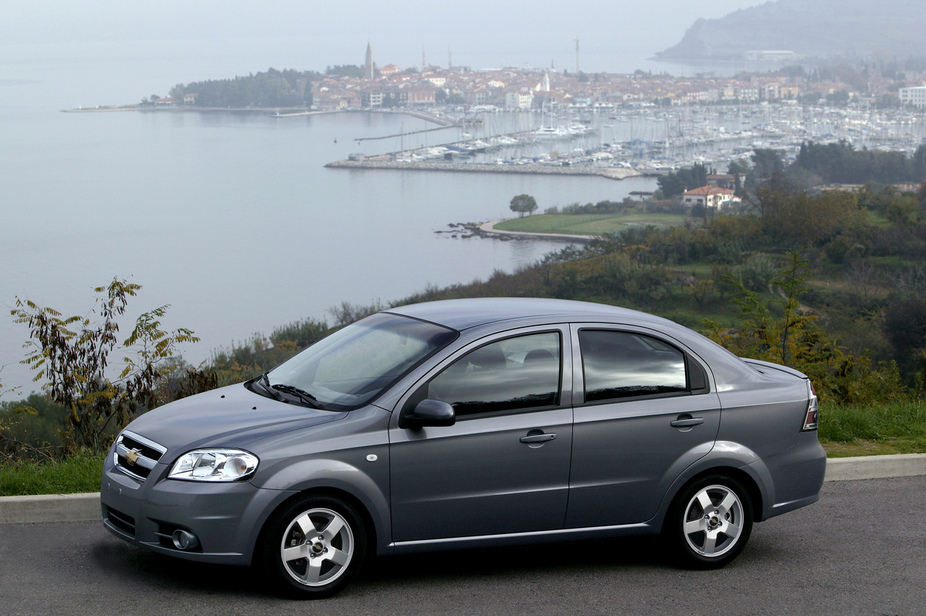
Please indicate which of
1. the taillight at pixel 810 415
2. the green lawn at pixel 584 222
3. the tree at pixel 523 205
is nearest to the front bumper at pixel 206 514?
the taillight at pixel 810 415

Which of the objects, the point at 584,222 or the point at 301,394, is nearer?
the point at 301,394

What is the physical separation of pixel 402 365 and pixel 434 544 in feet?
2.80

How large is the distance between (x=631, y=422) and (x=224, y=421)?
6.47 feet

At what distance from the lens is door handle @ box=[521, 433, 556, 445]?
4523 mm

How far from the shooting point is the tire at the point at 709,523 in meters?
4.89

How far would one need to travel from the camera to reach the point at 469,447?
14.5 feet

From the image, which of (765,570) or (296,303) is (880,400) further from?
(296,303)

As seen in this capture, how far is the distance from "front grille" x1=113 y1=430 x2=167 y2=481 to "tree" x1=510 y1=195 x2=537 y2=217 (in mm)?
127633

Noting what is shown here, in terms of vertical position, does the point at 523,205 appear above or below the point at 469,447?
below

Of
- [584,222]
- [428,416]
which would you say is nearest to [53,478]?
[428,416]

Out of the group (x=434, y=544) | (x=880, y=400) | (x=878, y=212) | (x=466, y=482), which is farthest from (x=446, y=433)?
(x=878, y=212)

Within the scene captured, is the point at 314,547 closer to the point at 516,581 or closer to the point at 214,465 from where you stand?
the point at 214,465

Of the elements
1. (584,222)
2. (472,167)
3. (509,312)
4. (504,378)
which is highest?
(509,312)

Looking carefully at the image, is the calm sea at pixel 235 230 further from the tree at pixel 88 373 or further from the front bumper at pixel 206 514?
the front bumper at pixel 206 514
